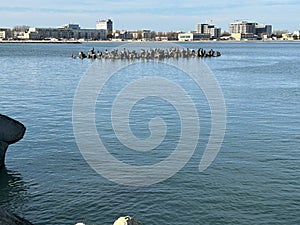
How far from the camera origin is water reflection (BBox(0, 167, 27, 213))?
17.5m

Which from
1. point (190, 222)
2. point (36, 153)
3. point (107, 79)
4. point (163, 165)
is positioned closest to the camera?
point (190, 222)

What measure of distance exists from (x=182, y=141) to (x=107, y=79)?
Answer: 34.9 meters

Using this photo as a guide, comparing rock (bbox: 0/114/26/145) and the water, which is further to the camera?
rock (bbox: 0/114/26/145)

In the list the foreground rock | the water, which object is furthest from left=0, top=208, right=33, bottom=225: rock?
the foreground rock

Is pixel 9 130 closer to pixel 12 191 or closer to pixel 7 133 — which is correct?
pixel 7 133

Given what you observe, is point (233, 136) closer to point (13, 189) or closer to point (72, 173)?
point (72, 173)

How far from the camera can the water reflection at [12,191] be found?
17500 mm

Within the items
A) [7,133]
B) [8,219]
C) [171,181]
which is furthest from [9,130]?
[8,219]

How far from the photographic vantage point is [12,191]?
18969 millimetres

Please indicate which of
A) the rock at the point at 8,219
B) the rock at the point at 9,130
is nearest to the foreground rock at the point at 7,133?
the rock at the point at 9,130

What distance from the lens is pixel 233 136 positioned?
27.5m

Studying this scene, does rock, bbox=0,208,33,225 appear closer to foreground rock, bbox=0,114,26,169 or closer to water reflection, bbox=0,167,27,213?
water reflection, bbox=0,167,27,213

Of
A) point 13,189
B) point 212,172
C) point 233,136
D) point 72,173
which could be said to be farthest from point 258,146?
point 13,189

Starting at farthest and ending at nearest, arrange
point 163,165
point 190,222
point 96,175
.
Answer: point 163,165, point 96,175, point 190,222
